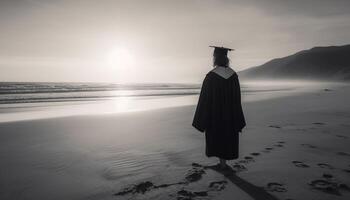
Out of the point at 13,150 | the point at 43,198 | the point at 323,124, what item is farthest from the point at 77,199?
the point at 323,124

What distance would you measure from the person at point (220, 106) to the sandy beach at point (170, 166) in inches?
18.8

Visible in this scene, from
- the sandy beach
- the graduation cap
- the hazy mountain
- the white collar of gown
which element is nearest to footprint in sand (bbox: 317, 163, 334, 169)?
the sandy beach

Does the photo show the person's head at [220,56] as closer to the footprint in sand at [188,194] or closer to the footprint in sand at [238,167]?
the footprint in sand at [238,167]

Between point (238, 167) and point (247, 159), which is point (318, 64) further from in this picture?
point (238, 167)

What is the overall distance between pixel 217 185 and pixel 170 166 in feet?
3.59

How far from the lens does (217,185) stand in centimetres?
383

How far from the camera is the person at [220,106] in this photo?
475cm

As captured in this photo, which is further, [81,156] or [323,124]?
[323,124]

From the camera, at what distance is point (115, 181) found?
4047 millimetres

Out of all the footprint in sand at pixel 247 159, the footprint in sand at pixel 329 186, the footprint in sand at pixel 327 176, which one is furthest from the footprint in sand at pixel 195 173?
the footprint in sand at pixel 327 176

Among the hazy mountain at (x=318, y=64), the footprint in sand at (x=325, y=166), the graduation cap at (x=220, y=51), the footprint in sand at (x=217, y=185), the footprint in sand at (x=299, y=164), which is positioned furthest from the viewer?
the hazy mountain at (x=318, y=64)

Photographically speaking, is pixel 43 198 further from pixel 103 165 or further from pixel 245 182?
pixel 245 182

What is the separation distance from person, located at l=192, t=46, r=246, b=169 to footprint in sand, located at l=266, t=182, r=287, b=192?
100 centimetres

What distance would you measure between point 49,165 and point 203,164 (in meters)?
2.73
